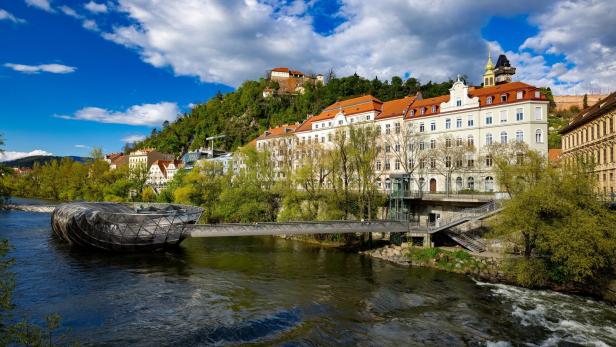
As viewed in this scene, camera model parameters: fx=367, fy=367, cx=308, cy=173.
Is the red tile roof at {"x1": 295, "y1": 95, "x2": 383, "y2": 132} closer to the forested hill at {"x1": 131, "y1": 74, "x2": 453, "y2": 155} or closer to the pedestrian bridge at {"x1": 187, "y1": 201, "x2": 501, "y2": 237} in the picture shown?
the pedestrian bridge at {"x1": 187, "y1": 201, "x2": 501, "y2": 237}

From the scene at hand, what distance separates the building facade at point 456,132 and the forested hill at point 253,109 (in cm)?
3832

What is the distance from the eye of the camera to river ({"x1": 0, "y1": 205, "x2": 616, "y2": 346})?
14477 mm

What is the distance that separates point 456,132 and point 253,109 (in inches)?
3104

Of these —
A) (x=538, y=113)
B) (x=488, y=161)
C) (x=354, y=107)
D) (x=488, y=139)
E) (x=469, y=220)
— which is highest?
(x=354, y=107)

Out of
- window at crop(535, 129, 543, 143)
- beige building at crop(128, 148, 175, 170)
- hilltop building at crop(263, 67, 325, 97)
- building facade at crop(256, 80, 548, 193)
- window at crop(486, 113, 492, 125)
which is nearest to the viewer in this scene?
window at crop(535, 129, 543, 143)

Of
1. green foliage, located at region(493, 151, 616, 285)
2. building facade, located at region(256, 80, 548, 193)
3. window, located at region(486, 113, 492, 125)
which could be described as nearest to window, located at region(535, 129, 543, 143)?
building facade, located at region(256, 80, 548, 193)

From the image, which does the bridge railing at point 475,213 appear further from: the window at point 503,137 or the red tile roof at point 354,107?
the red tile roof at point 354,107

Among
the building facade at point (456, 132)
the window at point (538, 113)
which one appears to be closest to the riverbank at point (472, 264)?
the building facade at point (456, 132)

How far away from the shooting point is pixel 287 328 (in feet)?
49.6

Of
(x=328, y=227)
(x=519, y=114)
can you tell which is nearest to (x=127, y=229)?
(x=328, y=227)

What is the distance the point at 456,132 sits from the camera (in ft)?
132

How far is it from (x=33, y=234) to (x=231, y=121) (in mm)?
80235

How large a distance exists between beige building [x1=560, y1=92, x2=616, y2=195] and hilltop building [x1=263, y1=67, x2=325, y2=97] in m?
88.4

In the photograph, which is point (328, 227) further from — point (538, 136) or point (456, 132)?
point (538, 136)
